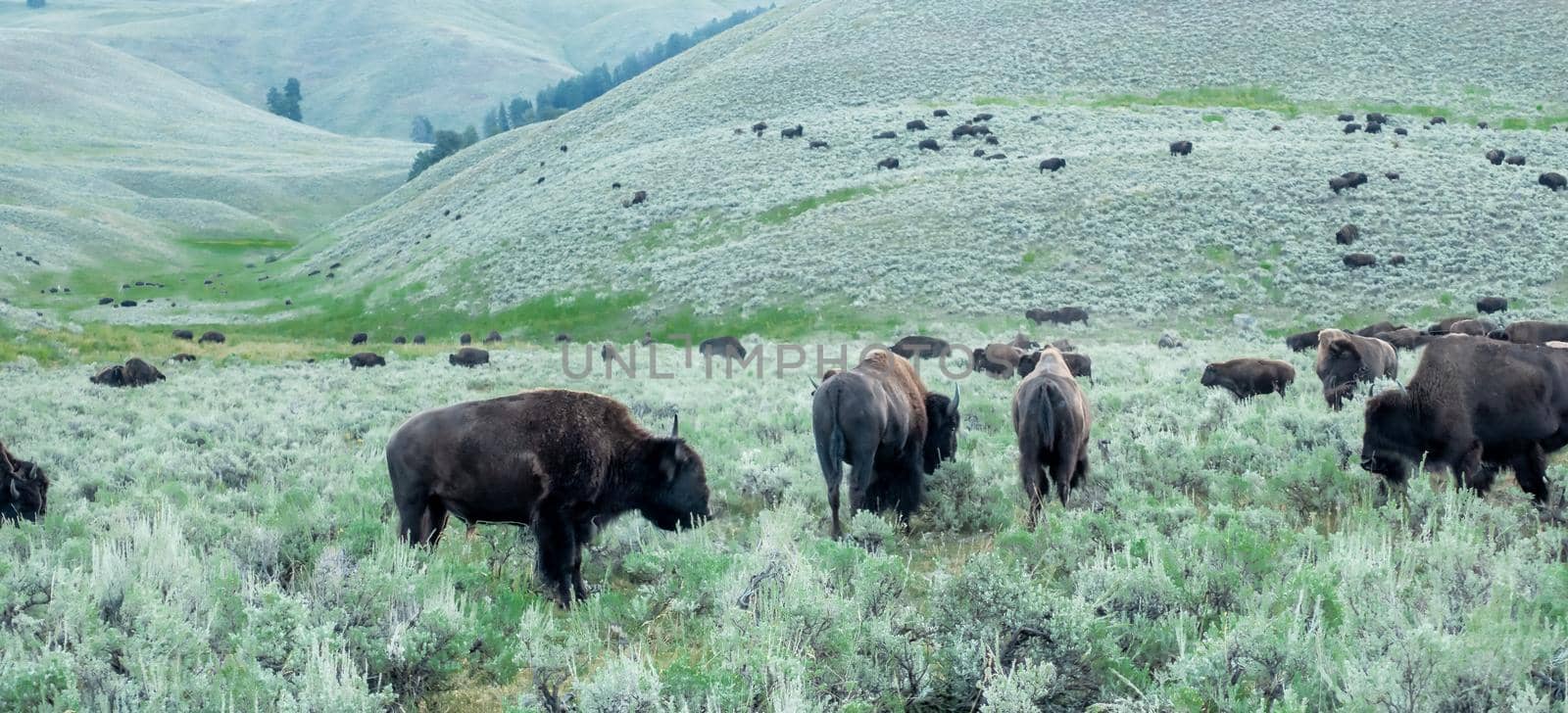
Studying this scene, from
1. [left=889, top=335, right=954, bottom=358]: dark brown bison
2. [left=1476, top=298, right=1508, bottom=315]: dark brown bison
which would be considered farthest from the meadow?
[left=1476, top=298, right=1508, bottom=315]: dark brown bison

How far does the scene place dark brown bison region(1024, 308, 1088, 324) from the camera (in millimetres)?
28109

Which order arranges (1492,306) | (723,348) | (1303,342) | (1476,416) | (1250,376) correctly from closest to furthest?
(1476,416)
(1250,376)
(1303,342)
(1492,306)
(723,348)

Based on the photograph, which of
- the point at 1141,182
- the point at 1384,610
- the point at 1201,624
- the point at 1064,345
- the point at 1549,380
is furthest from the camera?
the point at 1141,182

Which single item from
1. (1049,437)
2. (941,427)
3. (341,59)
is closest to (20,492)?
(941,427)

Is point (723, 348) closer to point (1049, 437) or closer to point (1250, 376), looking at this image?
point (1250, 376)

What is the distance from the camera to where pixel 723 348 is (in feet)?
90.4

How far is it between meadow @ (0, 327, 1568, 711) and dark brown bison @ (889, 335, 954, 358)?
546 inches

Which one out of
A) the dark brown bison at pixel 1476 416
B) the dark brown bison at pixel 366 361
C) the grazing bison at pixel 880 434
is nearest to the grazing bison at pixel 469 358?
the dark brown bison at pixel 366 361

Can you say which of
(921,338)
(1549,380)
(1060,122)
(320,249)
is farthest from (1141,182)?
(320,249)

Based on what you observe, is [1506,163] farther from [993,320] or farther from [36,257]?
[36,257]

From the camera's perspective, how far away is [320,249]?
64.0 meters

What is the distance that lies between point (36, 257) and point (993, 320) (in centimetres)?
5556

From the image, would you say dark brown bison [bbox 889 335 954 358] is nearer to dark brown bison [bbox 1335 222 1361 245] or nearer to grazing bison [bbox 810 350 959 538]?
grazing bison [bbox 810 350 959 538]

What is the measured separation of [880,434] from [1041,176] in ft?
105
